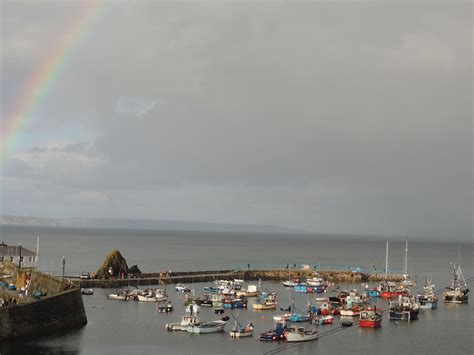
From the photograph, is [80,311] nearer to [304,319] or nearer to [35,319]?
[35,319]

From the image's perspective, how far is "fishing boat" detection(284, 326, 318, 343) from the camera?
6462cm

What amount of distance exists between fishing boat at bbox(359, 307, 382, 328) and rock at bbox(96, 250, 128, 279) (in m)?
48.1

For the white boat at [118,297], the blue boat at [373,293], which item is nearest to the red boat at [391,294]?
the blue boat at [373,293]

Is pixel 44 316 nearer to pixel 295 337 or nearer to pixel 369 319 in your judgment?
pixel 295 337

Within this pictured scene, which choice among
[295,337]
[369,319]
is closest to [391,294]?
[369,319]

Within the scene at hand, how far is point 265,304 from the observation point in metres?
88.4

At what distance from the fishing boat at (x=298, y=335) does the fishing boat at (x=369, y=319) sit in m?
10.6

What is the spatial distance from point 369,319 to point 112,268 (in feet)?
168

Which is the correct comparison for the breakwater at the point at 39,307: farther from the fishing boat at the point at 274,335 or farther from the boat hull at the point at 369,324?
the boat hull at the point at 369,324

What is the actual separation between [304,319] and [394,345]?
12.7 m

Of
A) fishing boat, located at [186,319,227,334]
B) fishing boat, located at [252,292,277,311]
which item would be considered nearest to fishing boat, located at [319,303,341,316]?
fishing boat, located at [252,292,277,311]

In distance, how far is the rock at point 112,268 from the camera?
11062cm

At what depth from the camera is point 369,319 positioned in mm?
75625

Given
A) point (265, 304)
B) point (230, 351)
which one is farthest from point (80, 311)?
point (265, 304)
